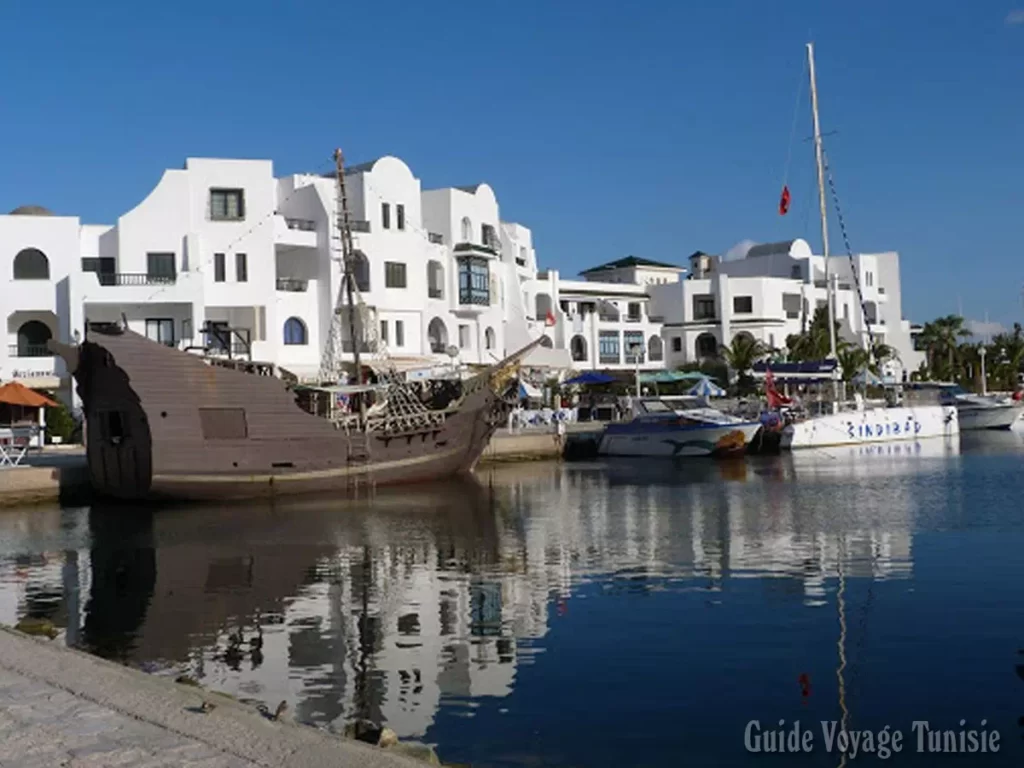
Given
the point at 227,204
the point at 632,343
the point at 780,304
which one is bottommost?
the point at 632,343

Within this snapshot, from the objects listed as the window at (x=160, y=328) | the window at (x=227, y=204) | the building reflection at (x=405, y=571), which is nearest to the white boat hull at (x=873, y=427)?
the building reflection at (x=405, y=571)

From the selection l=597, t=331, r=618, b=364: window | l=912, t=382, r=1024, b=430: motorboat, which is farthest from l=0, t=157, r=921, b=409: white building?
l=912, t=382, r=1024, b=430: motorboat

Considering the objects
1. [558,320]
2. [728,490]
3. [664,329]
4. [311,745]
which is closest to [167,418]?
[728,490]

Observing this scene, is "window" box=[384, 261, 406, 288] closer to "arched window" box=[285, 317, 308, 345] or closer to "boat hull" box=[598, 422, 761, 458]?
"arched window" box=[285, 317, 308, 345]

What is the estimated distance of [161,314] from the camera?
4816 centimetres

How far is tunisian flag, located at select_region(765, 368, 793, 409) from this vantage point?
169ft

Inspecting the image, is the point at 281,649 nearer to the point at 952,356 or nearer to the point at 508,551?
the point at 508,551

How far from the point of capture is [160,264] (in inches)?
1905

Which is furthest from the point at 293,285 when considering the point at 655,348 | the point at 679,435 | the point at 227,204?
the point at 655,348

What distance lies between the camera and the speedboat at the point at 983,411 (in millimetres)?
65500

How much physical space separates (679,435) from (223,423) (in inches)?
872

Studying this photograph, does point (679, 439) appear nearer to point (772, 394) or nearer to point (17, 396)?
point (772, 394)

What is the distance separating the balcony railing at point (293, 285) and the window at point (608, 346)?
27237 millimetres

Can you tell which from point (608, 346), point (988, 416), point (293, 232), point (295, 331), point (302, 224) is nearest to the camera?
point (293, 232)
